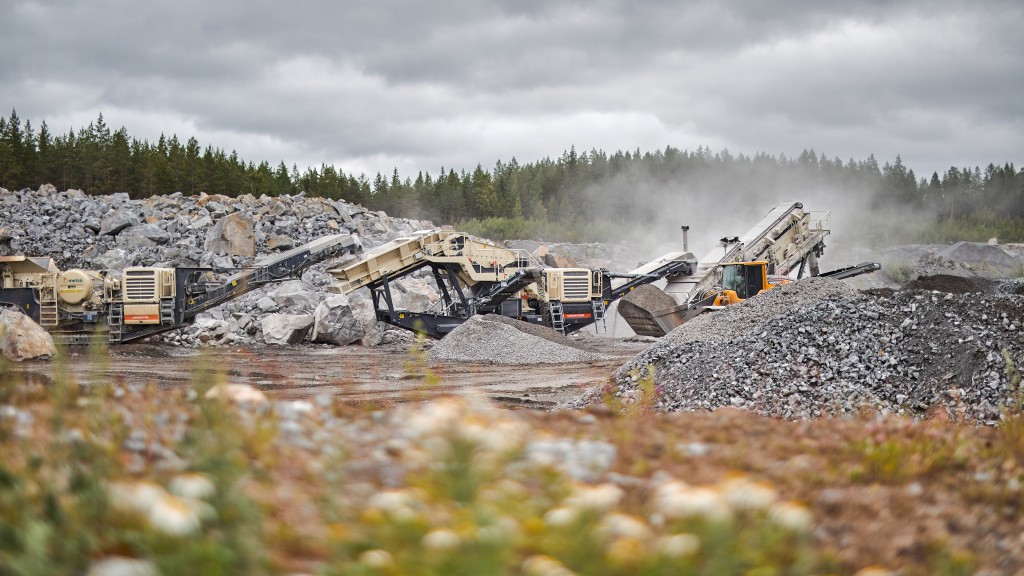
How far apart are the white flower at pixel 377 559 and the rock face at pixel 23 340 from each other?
19226 millimetres

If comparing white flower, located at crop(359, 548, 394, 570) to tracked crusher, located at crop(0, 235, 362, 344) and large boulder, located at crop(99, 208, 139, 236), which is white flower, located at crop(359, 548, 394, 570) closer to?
tracked crusher, located at crop(0, 235, 362, 344)

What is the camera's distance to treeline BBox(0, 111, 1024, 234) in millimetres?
61500

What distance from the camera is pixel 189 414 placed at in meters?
3.69

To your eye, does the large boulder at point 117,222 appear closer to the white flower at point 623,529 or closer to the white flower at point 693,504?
the white flower at point 693,504

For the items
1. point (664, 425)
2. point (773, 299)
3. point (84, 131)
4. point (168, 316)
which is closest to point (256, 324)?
point (168, 316)

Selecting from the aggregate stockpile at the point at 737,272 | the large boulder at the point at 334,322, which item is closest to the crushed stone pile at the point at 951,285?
the aggregate stockpile at the point at 737,272

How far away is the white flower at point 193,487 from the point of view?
Answer: 2.39 metres

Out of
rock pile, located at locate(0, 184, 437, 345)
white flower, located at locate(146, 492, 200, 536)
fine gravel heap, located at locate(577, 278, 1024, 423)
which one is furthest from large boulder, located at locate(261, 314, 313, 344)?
white flower, located at locate(146, 492, 200, 536)

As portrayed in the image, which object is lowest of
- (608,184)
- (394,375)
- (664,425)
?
(394,375)

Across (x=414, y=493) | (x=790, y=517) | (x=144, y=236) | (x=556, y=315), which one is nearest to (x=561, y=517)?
(x=414, y=493)

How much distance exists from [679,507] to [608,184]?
87.6 meters

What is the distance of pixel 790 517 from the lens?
259cm

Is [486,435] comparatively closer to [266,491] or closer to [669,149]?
[266,491]

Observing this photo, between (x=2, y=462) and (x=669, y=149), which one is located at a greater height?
(x=669, y=149)
